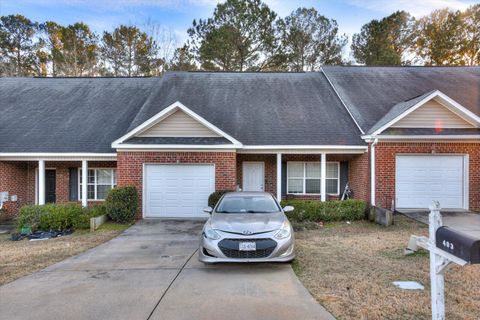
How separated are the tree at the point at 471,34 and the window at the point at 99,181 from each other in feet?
97.9

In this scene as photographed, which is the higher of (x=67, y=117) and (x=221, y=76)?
(x=221, y=76)

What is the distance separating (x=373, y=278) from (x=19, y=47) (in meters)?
36.6

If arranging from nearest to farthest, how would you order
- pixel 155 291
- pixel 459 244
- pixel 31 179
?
pixel 459 244 → pixel 155 291 → pixel 31 179

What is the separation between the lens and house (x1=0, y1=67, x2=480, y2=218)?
12.8 meters

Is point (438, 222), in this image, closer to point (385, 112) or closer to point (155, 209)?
point (155, 209)

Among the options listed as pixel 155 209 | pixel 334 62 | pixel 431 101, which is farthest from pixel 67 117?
pixel 334 62

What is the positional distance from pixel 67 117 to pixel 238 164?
325 inches

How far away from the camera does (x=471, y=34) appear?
2841 cm

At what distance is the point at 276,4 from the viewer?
28.6 m

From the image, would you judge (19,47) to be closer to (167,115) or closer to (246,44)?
(246,44)

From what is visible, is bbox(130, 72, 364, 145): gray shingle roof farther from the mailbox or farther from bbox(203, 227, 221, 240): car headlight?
the mailbox

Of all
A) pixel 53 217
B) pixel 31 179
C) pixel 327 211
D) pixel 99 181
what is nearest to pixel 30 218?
pixel 53 217

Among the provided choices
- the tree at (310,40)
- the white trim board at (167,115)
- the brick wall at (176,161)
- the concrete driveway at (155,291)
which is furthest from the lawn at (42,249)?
the tree at (310,40)

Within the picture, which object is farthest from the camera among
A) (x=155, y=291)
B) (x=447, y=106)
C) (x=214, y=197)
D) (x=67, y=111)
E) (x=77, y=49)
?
(x=77, y=49)
